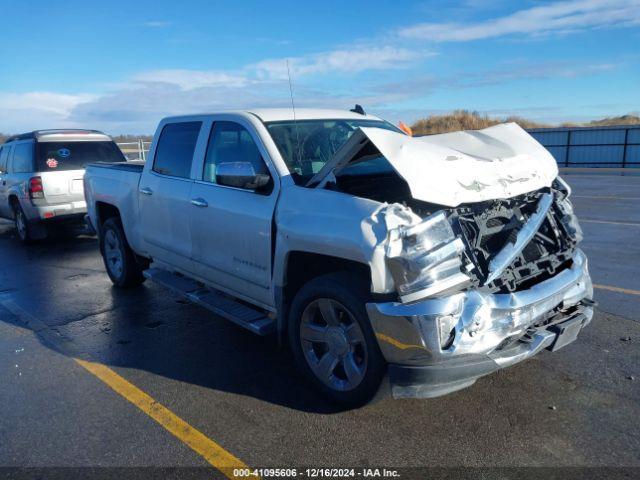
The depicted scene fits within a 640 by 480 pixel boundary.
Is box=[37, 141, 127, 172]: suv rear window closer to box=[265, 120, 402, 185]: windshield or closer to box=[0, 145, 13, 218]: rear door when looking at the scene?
box=[0, 145, 13, 218]: rear door

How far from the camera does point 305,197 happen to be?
3.78 meters

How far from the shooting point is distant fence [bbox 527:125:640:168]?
2758cm

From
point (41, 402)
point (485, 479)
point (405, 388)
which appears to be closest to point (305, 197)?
point (405, 388)

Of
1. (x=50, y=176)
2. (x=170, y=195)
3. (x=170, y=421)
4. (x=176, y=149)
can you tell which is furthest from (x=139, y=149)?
(x=170, y=421)

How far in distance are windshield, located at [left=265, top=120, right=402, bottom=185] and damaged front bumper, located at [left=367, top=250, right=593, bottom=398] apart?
1430 millimetres

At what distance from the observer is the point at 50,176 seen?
9969 millimetres

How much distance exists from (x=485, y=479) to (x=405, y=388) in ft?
2.02

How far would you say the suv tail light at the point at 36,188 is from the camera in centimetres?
989

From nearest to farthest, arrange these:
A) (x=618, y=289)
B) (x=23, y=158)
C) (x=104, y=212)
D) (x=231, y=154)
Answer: (x=231, y=154)
(x=618, y=289)
(x=104, y=212)
(x=23, y=158)

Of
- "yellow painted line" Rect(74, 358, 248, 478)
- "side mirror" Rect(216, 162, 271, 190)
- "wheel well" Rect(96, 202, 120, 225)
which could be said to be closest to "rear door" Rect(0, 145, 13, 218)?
"wheel well" Rect(96, 202, 120, 225)

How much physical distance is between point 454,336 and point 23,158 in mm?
9985

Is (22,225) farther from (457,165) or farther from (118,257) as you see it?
(457,165)

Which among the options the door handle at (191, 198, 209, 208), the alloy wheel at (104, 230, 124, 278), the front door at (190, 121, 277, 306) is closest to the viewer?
the front door at (190, 121, 277, 306)

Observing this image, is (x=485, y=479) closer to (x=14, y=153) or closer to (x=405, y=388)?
(x=405, y=388)
